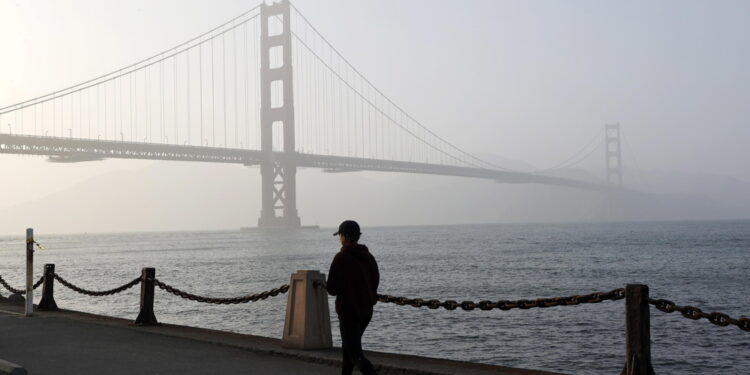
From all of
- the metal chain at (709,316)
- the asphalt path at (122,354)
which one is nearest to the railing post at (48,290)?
the asphalt path at (122,354)

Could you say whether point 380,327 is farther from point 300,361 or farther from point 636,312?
point 636,312

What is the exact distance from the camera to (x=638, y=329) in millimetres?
6012

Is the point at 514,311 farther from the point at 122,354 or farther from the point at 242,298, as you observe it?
the point at 122,354

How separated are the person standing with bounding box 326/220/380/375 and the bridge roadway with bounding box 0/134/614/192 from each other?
68.9 metres

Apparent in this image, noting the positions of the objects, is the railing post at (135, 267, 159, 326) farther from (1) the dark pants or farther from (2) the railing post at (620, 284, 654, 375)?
(2) the railing post at (620, 284, 654, 375)

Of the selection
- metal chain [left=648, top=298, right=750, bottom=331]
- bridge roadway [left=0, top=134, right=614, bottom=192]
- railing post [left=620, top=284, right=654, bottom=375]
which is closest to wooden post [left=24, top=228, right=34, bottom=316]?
railing post [left=620, top=284, right=654, bottom=375]

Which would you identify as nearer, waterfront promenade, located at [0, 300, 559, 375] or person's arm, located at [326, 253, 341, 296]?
person's arm, located at [326, 253, 341, 296]

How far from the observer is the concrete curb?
19.3ft

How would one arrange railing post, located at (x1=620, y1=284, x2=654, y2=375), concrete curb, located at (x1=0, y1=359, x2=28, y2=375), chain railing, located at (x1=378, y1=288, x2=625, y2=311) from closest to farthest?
concrete curb, located at (x1=0, y1=359, x2=28, y2=375) < railing post, located at (x1=620, y1=284, x2=654, y2=375) < chain railing, located at (x1=378, y1=288, x2=625, y2=311)

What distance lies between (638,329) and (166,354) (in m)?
4.40

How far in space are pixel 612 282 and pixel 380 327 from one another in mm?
16234

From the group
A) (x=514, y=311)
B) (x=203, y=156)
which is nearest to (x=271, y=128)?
(x=203, y=156)

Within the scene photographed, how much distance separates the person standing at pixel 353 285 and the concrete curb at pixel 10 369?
2.08 m

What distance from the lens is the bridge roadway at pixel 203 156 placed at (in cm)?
7138
